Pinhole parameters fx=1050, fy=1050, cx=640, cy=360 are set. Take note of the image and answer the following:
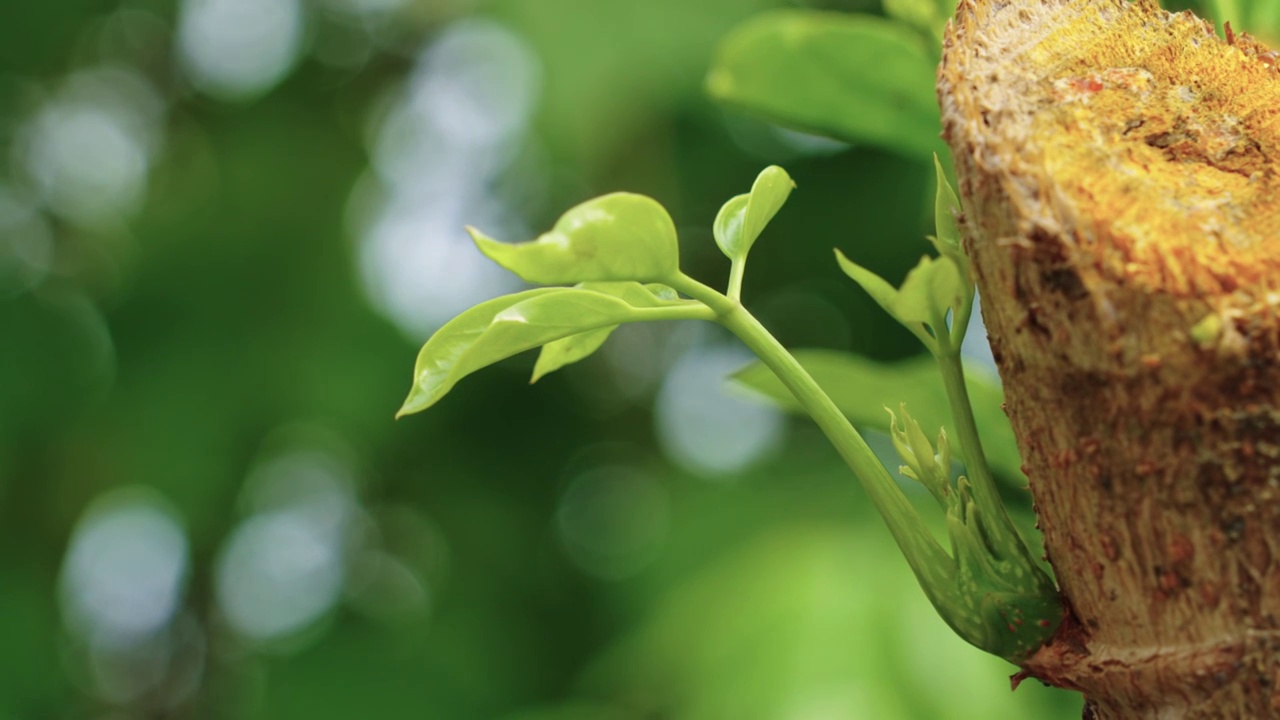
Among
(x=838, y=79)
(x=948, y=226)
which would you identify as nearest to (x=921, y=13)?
(x=838, y=79)

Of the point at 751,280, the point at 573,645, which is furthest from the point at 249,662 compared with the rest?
the point at 751,280

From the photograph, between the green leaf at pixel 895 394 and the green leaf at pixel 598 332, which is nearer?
the green leaf at pixel 598 332

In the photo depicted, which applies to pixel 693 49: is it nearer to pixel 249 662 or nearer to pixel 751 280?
pixel 751 280

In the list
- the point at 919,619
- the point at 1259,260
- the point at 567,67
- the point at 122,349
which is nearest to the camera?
the point at 1259,260

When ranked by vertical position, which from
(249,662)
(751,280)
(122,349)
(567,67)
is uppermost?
(567,67)

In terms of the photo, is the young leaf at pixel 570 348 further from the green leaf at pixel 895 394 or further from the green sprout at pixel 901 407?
the green leaf at pixel 895 394

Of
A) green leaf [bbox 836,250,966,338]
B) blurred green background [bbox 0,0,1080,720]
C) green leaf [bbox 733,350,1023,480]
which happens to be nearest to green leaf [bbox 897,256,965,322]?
green leaf [bbox 836,250,966,338]

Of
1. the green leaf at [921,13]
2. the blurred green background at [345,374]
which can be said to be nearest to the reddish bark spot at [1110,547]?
the green leaf at [921,13]

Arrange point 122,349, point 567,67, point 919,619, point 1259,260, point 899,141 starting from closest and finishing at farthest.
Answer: point 1259,260, point 899,141, point 919,619, point 567,67, point 122,349

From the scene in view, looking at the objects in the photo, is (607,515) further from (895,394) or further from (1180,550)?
(1180,550)
